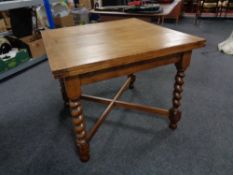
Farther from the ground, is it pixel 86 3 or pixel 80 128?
pixel 86 3

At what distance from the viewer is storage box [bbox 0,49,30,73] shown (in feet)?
6.49

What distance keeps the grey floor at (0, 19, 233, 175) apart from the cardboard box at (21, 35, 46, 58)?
1.64ft

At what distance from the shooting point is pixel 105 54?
794mm

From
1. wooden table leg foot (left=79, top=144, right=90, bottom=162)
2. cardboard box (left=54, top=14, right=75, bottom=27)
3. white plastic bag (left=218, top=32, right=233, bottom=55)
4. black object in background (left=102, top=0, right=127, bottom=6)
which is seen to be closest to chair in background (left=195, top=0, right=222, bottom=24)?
white plastic bag (left=218, top=32, right=233, bottom=55)

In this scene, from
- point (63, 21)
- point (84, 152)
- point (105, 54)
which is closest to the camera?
point (105, 54)

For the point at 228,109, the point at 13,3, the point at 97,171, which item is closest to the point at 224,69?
the point at 228,109

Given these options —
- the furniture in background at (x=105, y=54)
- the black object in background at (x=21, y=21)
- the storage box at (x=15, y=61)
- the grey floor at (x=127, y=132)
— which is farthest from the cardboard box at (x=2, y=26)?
the furniture in background at (x=105, y=54)

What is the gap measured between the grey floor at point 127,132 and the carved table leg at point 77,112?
0.35 ft

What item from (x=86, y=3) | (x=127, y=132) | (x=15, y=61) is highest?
(x=86, y=3)

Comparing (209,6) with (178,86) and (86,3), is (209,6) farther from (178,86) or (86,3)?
(178,86)

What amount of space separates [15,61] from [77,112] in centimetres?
161

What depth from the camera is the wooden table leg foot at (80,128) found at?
0.86 m

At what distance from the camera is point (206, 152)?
1.10 meters

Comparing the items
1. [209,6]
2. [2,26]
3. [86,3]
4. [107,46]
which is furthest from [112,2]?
[209,6]
